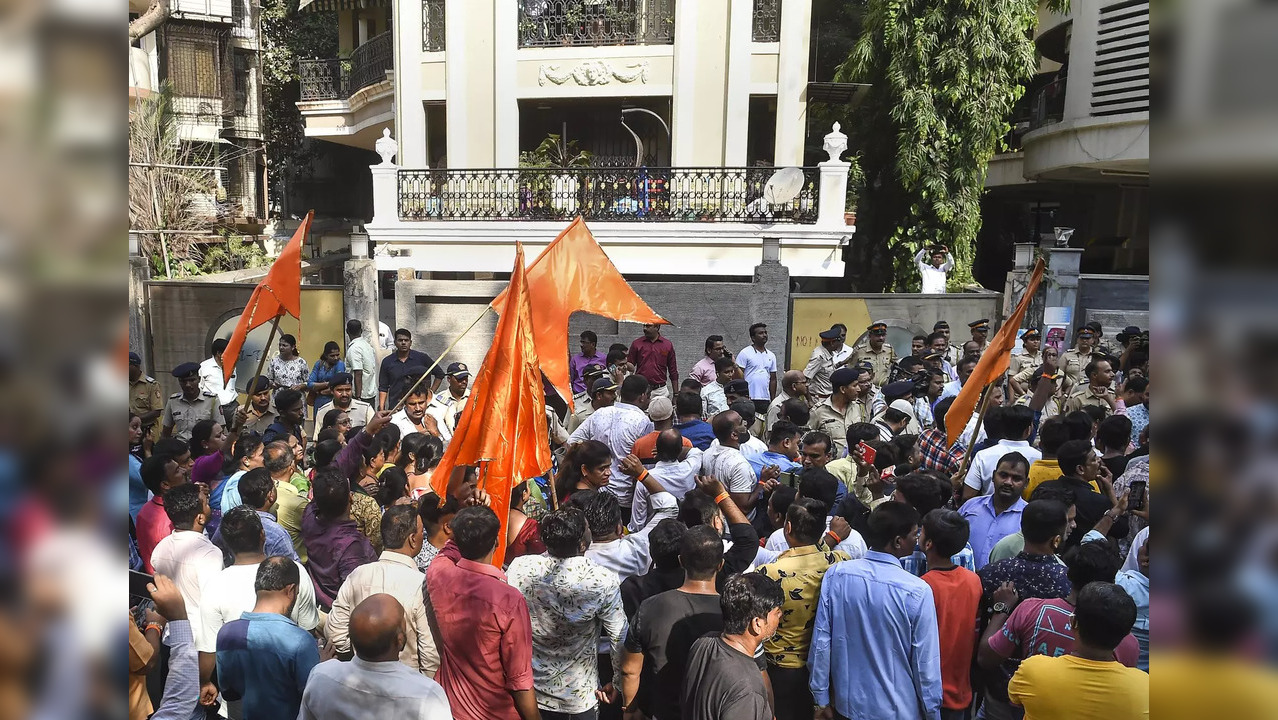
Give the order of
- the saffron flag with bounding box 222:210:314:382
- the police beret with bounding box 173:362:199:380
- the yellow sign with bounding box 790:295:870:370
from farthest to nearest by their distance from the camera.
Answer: the yellow sign with bounding box 790:295:870:370
the police beret with bounding box 173:362:199:380
the saffron flag with bounding box 222:210:314:382

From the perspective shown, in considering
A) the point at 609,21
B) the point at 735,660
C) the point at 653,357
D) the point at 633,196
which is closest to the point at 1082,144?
the point at 633,196

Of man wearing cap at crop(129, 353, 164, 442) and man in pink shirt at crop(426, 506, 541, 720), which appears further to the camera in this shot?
man wearing cap at crop(129, 353, 164, 442)

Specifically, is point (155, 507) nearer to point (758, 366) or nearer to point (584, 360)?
point (584, 360)

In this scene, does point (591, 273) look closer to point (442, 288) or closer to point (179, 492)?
point (179, 492)

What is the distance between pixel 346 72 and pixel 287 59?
598 centimetres

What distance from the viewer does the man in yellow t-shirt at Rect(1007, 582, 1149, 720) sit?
3.20 metres

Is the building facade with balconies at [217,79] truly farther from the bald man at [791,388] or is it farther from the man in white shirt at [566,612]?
the man in white shirt at [566,612]

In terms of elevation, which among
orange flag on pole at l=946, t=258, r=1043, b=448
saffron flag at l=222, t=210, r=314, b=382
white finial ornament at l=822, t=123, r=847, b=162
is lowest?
orange flag on pole at l=946, t=258, r=1043, b=448

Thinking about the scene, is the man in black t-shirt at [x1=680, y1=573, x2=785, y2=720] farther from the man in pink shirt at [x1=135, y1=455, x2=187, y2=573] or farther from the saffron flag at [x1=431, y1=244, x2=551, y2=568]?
the man in pink shirt at [x1=135, y1=455, x2=187, y2=573]

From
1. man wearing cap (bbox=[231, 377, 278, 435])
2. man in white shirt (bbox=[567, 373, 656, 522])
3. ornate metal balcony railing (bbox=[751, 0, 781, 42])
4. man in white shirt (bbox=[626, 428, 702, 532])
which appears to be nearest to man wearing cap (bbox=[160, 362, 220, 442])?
man wearing cap (bbox=[231, 377, 278, 435])

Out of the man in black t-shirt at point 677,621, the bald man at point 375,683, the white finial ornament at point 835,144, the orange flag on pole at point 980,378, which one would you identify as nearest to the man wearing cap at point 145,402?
the bald man at point 375,683

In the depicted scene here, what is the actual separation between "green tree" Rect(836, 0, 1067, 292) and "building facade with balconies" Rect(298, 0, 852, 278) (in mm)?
1620

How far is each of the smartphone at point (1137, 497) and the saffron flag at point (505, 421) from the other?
121 inches
